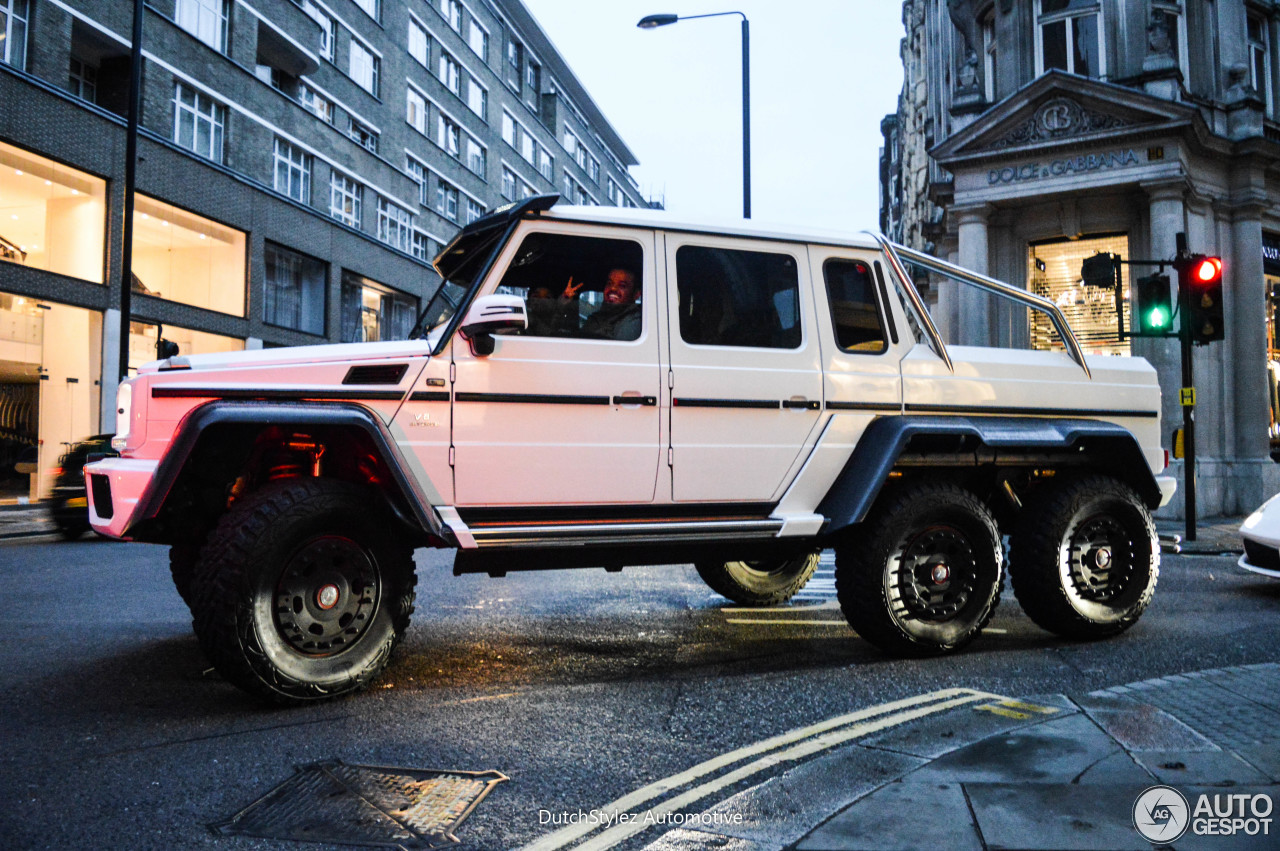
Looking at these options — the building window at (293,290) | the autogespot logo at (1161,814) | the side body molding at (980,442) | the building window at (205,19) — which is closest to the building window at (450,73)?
the building window at (293,290)

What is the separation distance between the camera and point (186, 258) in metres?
25.9

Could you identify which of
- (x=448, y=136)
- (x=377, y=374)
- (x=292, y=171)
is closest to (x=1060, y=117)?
(x=377, y=374)

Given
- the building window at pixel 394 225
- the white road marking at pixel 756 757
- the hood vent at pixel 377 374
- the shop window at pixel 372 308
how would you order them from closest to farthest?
the white road marking at pixel 756 757
the hood vent at pixel 377 374
the shop window at pixel 372 308
the building window at pixel 394 225

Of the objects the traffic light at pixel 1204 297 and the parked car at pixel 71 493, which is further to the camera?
the parked car at pixel 71 493

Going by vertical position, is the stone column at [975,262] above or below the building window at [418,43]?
below

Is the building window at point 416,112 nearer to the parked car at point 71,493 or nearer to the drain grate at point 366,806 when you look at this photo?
the parked car at point 71,493

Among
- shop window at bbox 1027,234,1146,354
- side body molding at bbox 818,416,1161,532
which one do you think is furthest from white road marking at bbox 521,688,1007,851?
shop window at bbox 1027,234,1146,354

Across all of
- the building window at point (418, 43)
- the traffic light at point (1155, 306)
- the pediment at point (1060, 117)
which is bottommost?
the traffic light at point (1155, 306)

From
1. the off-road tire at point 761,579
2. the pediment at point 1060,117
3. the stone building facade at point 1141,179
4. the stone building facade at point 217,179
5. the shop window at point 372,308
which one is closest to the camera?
the off-road tire at point 761,579

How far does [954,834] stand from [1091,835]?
0.41 meters

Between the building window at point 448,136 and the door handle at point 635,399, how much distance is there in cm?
3992

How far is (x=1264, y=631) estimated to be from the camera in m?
6.46

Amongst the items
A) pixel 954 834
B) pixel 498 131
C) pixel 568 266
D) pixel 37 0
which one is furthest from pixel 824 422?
pixel 498 131

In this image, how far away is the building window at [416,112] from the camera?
39.2 meters
